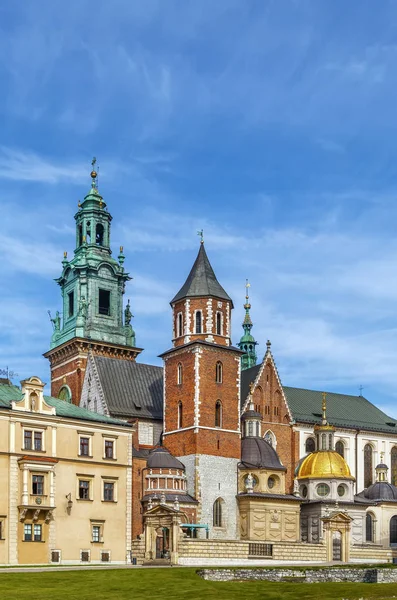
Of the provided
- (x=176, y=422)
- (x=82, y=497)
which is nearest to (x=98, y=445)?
(x=82, y=497)

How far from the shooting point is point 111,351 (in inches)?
4006

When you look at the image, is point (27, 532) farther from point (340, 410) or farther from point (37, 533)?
point (340, 410)

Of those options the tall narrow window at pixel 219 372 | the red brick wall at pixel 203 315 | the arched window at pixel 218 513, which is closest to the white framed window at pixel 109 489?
the arched window at pixel 218 513

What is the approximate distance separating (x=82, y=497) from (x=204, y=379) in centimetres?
1867

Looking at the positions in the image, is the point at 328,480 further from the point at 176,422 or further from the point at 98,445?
the point at 98,445

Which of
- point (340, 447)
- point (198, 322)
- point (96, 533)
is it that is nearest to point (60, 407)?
point (96, 533)

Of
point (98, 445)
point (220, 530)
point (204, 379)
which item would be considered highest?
point (204, 379)

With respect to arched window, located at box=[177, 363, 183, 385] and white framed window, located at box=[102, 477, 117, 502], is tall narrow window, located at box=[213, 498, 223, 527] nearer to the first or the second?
arched window, located at box=[177, 363, 183, 385]

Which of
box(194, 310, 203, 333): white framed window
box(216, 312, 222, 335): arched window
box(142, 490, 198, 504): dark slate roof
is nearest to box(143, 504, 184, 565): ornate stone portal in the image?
box(142, 490, 198, 504): dark slate roof

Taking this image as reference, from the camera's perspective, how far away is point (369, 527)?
96500 mm

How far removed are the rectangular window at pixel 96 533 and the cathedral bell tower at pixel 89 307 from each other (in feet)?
93.3

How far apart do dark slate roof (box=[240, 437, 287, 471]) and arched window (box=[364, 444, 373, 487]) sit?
19720 mm

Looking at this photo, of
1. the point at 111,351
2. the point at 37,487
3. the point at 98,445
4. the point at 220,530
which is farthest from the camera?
the point at 111,351

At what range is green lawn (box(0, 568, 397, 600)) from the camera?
41.9m
